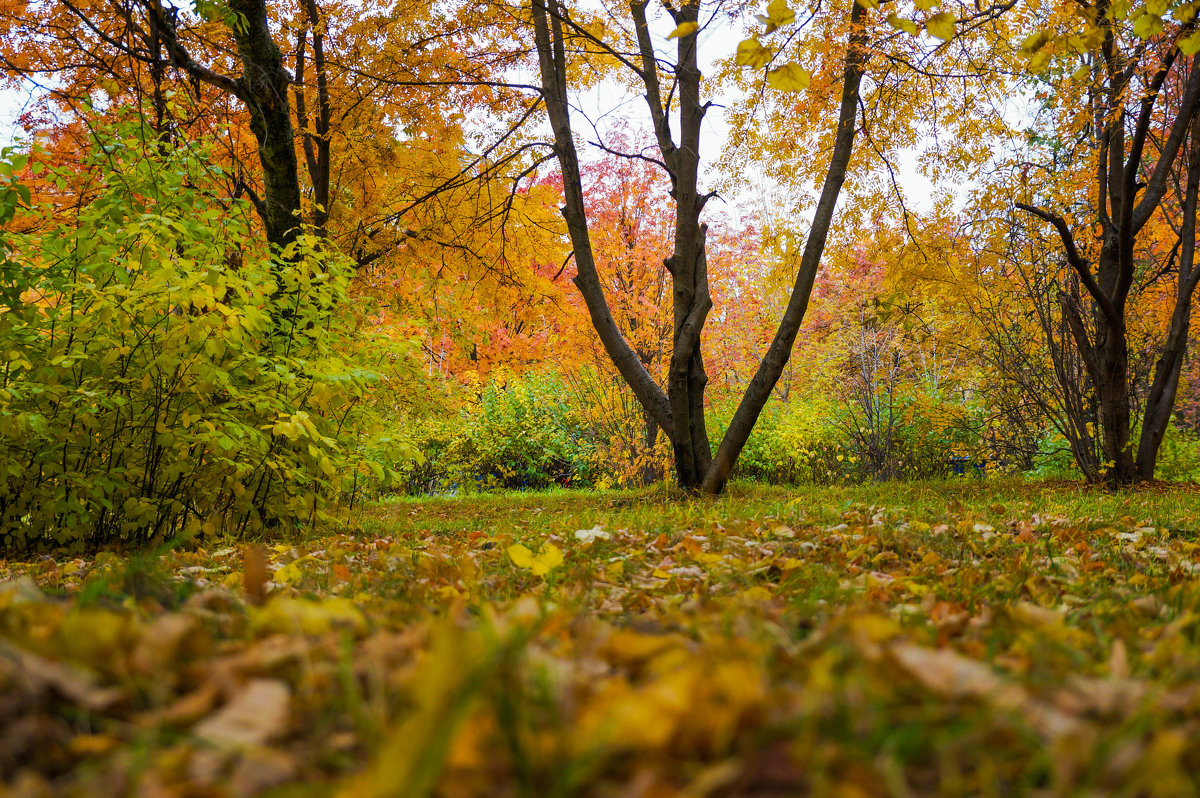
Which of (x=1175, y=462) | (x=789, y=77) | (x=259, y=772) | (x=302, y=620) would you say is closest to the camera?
(x=259, y=772)

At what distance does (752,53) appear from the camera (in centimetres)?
225

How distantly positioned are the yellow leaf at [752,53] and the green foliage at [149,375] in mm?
2475

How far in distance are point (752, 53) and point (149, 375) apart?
10.2ft

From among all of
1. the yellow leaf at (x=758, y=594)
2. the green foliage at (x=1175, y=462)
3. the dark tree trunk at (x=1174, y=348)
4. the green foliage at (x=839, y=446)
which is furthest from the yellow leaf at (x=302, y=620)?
the green foliage at (x=1175, y=462)

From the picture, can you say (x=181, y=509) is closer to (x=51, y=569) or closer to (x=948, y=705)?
(x=51, y=569)

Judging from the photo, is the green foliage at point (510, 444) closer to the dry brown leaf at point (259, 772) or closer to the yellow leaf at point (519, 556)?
the yellow leaf at point (519, 556)

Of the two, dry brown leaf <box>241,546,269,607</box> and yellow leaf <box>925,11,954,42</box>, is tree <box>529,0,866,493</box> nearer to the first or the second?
yellow leaf <box>925,11,954,42</box>

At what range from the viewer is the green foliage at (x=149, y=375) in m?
3.32

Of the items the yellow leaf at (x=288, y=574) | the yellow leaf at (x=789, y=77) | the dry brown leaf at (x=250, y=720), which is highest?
the yellow leaf at (x=789, y=77)

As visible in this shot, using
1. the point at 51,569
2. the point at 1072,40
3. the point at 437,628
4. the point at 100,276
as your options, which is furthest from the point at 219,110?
→ the point at 437,628

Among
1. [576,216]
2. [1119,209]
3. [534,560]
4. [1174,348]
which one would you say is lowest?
[534,560]

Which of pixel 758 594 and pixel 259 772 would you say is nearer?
pixel 259 772

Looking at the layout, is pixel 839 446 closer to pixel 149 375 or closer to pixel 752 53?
pixel 752 53

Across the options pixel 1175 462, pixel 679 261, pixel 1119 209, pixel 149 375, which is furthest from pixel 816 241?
pixel 1175 462
